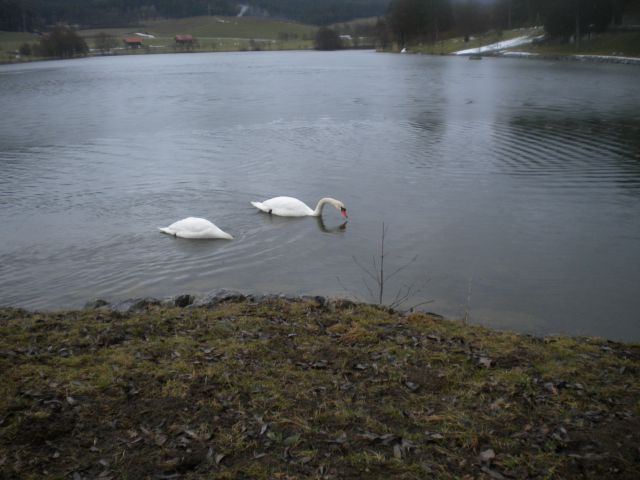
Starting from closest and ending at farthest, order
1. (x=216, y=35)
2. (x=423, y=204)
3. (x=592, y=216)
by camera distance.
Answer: (x=592, y=216)
(x=423, y=204)
(x=216, y=35)

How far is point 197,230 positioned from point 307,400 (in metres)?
8.14

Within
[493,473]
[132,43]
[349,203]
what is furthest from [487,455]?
[132,43]

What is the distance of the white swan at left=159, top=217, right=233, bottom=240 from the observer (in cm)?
1351

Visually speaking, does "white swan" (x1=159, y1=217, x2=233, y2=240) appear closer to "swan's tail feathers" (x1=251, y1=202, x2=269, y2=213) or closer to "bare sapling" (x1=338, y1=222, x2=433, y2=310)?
"swan's tail feathers" (x1=251, y1=202, x2=269, y2=213)

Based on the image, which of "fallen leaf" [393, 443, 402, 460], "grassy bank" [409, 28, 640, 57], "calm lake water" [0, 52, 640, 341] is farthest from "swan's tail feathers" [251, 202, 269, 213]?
"grassy bank" [409, 28, 640, 57]

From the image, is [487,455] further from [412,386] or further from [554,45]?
[554,45]

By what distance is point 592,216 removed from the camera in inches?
586

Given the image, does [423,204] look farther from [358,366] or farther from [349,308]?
[358,366]

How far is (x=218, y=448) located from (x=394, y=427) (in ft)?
5.70

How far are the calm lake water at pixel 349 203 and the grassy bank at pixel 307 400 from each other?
7.81 ft

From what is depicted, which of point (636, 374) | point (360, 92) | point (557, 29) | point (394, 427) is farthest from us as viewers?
point (557, 29)

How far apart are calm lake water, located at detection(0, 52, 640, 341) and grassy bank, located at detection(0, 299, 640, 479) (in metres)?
2.38

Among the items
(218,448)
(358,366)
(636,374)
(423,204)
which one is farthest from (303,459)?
(423,204)

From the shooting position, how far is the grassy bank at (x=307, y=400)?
203 inches
